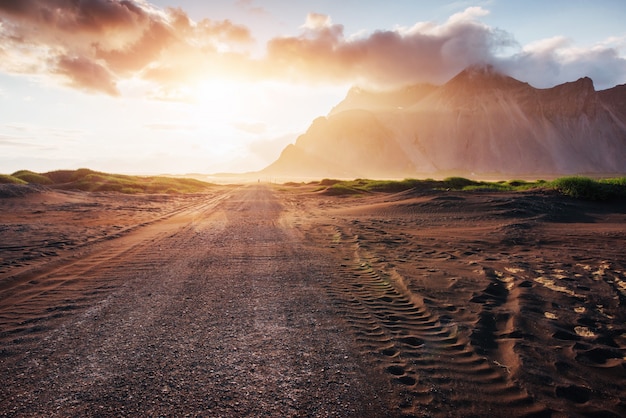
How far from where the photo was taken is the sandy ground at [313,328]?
3.21 meters

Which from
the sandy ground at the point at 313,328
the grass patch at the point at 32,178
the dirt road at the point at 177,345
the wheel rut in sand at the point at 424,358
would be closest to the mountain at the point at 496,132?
the grass patch at the point at 32,178

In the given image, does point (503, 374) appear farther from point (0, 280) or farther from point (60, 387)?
point (0, 280)

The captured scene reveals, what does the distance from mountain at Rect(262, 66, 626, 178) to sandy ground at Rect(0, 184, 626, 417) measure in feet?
472

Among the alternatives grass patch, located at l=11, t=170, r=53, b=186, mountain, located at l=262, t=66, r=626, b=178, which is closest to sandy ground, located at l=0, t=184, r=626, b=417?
grass patch, located at l=11, t=170, r=53, b=186

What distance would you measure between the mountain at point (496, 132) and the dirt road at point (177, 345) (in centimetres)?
14783

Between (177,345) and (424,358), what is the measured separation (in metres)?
3.14

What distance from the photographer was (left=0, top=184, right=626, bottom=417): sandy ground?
321 cm

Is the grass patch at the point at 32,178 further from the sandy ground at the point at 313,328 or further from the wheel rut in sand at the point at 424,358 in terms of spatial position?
the wheel rut in sand at the point at 424,358

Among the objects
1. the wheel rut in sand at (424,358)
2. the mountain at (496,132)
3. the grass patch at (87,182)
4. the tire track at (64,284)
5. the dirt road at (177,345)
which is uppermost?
the mountain at (496,132)

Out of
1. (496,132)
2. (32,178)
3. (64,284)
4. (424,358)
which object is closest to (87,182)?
(32,178)

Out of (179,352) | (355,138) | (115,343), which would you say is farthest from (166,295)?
(355,138)

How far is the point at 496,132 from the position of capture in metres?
140

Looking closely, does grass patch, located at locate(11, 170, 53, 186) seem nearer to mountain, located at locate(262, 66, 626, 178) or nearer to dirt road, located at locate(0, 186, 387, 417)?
dirt road, located at locate(0, 186, 387, 417)

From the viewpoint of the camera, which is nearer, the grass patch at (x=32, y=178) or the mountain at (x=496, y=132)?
the grass patch at (x=32, y=178)
